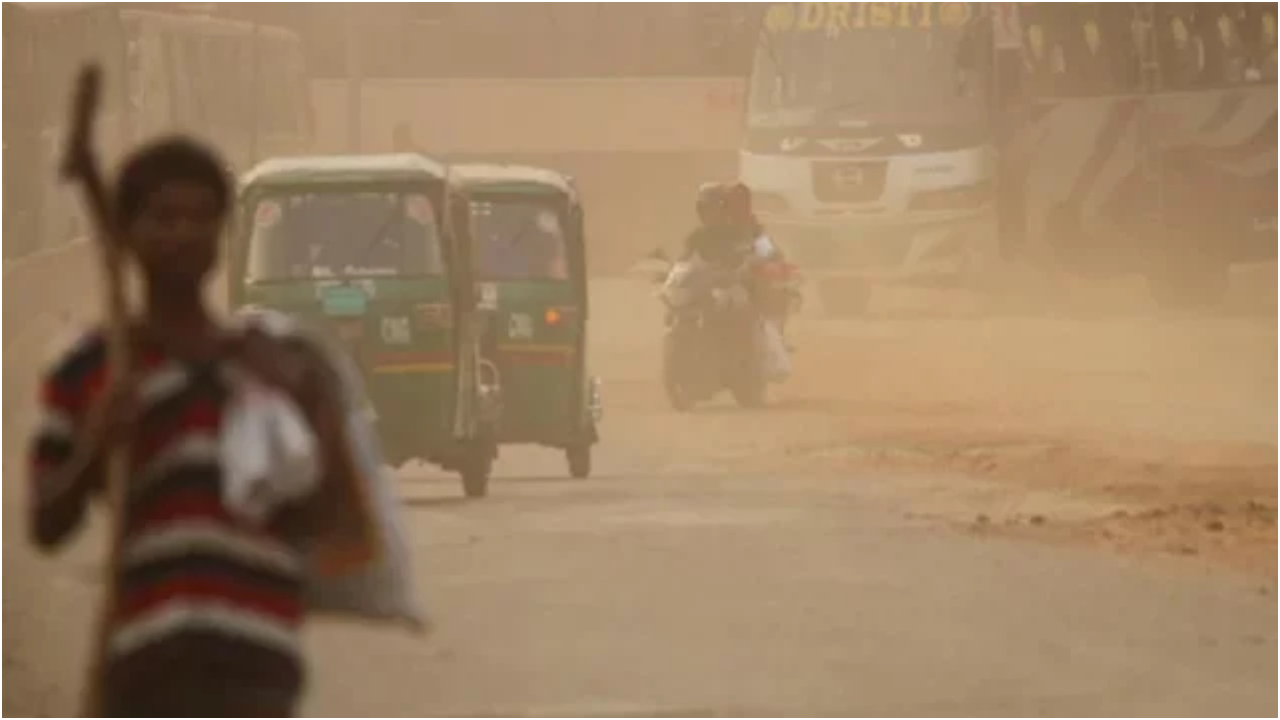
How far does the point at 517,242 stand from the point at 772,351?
18.1 ft

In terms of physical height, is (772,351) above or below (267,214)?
below

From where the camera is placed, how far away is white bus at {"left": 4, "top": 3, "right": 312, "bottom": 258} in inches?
899

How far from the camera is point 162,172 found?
17.3ft

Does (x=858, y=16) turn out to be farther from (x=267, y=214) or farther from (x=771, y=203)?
(x=267, y=214)

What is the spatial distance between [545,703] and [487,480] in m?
7.43

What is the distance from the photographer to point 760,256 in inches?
957

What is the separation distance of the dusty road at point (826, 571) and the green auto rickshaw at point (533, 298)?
40 centimetres

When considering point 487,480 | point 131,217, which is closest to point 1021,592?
point 487,480

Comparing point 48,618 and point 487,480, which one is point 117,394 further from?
point 487,480

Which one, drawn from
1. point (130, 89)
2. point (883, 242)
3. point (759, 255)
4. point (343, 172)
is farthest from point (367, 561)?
point (883, 242)

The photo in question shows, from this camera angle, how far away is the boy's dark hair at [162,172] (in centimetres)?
522

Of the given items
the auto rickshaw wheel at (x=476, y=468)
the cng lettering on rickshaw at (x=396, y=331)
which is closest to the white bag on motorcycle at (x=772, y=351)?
the auto rickshaw wheel at (x=476, y=468)

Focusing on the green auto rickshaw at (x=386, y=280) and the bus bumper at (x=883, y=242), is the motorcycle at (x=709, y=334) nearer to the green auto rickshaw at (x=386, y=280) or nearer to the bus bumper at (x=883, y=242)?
the green auto rickshaw at (x=386, y=280)

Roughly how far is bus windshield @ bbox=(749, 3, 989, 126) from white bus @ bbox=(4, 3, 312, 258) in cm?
492
